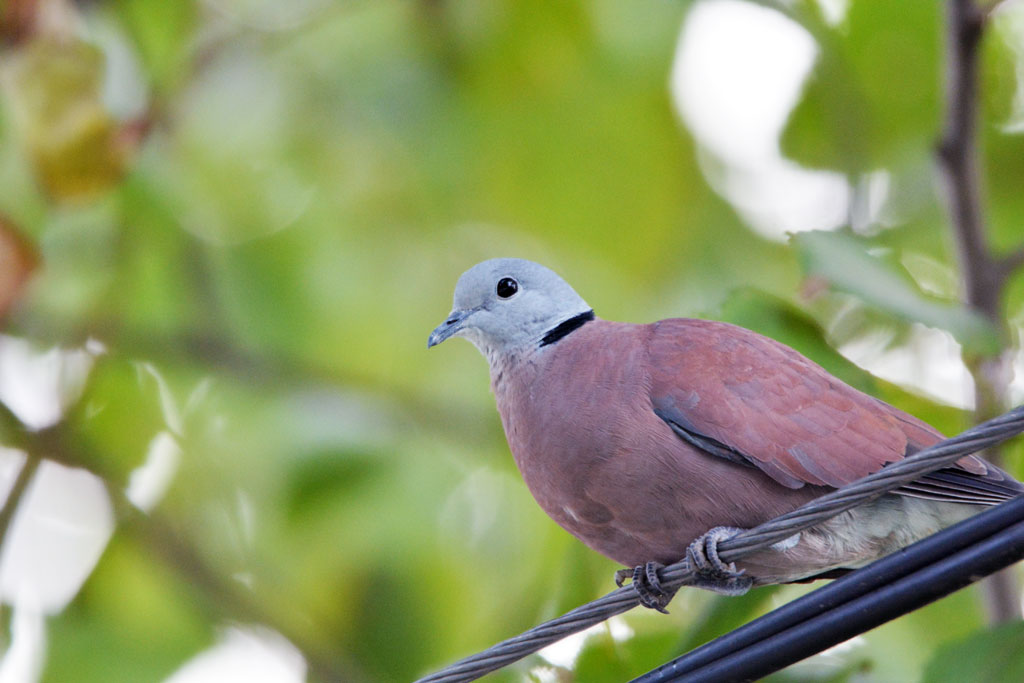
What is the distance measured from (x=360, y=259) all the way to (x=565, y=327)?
2.72 meters

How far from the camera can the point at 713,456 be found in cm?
258

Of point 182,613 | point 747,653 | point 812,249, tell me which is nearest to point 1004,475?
point 812,249

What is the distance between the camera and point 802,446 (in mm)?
2578

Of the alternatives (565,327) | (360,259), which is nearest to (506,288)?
(565,327)

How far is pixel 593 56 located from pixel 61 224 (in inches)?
97.5

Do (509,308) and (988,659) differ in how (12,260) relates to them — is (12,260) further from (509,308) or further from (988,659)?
(988,659)

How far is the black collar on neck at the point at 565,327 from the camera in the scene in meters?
3.04

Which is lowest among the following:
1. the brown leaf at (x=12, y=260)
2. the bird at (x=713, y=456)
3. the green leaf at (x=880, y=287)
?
the bird at (x=713, y=456)

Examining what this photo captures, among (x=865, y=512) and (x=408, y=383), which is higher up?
(x=408, y=383)

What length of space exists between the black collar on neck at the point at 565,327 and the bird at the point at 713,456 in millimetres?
207

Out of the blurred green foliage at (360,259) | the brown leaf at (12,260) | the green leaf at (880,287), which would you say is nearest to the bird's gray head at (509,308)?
the green leaf at (880,287)

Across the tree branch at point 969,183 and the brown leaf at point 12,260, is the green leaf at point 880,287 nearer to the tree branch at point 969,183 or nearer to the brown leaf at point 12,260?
the tree branch at point 969,183

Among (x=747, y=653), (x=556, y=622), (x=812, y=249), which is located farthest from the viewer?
(x=812, y=249)

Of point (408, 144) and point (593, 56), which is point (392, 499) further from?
point (593, 56)
